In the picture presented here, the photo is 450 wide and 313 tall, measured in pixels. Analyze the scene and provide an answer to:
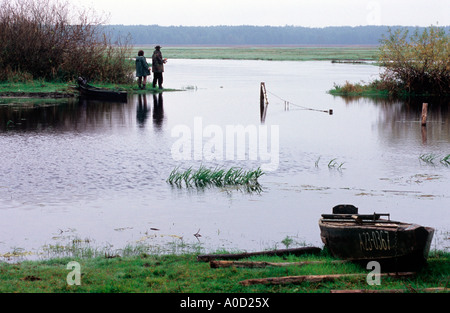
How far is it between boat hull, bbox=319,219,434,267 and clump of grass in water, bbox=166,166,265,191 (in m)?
7.50

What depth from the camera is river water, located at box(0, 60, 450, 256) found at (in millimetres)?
14016

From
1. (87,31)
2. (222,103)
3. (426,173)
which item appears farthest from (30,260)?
(87,31)

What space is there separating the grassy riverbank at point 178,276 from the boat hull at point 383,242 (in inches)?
9.0

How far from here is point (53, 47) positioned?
47781 mm

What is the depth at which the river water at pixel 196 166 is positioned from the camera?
14016 mm

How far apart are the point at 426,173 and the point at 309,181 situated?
12.1 ft

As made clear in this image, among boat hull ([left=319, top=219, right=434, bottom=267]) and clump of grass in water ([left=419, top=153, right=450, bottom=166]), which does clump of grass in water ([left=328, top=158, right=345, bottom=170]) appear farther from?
boat hull ([left=319, top=219, right=434, bottom=267])

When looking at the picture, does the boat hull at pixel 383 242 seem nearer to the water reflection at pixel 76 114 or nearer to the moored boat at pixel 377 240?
the moored boat at pixel 377 240

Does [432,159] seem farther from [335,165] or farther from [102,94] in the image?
[102,94]

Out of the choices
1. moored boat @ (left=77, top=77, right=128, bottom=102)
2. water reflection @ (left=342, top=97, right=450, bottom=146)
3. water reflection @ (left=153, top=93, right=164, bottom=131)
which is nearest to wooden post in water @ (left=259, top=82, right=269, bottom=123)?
water reflection @ (left=342, top=97, right=450, bottom=146)

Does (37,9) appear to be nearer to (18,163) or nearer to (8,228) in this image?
(18,163)

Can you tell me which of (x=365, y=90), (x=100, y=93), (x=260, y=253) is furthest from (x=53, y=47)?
(x=260, y=253)

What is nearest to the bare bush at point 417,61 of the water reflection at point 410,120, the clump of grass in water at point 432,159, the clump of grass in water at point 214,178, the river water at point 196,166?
the water reflection at point 410,120

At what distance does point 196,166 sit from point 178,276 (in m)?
10.9
